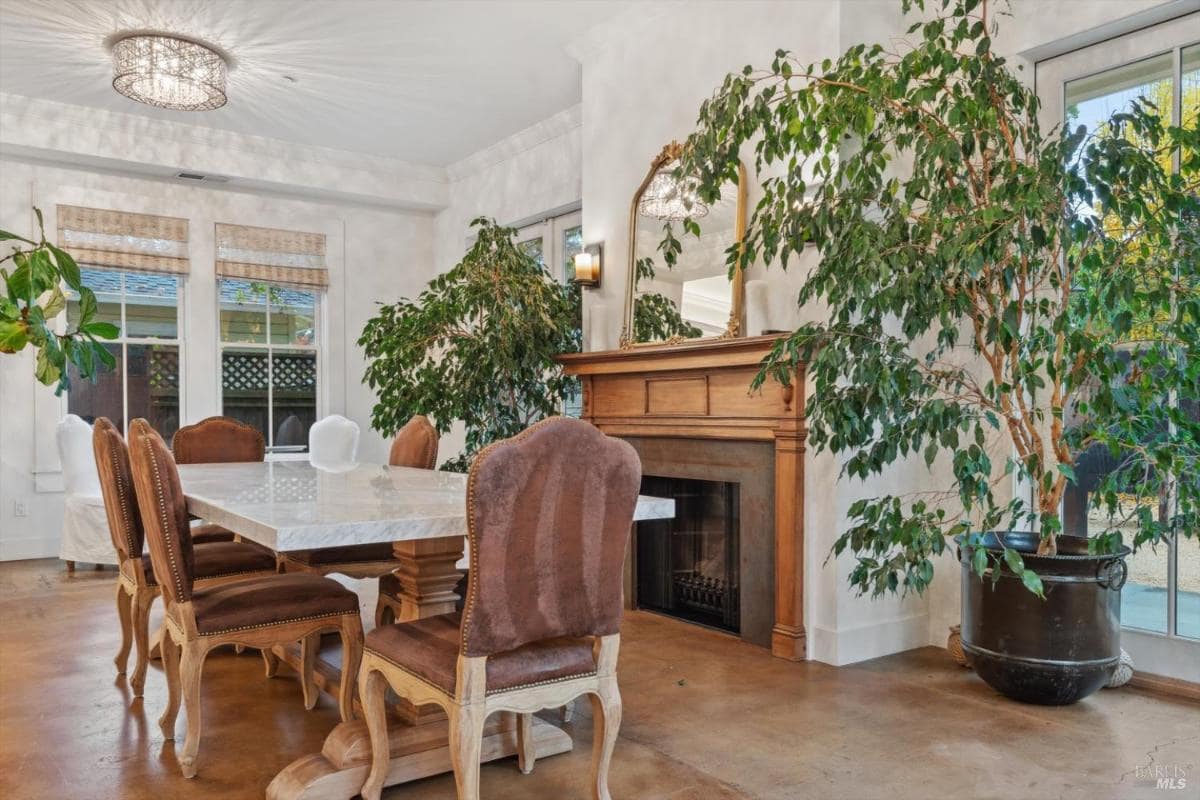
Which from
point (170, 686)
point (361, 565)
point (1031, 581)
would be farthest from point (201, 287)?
point (1031, 581)

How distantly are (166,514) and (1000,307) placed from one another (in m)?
2.68

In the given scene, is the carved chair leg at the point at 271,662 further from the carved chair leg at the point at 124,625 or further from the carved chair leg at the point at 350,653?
the carved chair leg at the point at 350,653

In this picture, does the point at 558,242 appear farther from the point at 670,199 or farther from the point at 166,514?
the point at 166,514

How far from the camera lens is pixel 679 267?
3.99 m

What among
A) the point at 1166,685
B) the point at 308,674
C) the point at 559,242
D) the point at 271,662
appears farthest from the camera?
the point at 559,242

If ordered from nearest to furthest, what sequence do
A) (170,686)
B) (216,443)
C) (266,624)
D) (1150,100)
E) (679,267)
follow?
(266,624)
(170,686)
(1150,100)
(679,267)
(216,443)

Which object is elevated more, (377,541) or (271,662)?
(377,541)

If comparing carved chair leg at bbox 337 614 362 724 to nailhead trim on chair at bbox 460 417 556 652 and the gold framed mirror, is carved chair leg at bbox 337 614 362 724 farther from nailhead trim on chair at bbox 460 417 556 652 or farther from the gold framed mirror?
the gold framed mirror

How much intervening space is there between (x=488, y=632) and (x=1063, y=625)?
1894 millimetres

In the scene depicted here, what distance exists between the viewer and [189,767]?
2281 millimetres

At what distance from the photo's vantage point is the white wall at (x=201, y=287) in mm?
5605

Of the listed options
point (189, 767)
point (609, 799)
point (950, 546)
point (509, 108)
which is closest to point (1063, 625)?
point (950, 546)

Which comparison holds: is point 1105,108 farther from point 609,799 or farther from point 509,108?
point 509,108

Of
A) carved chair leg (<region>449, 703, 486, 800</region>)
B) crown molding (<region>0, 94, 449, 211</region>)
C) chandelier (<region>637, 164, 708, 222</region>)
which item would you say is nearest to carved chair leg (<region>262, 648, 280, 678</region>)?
carved chair leg (<region>449, 703, 486, 800</region>)
